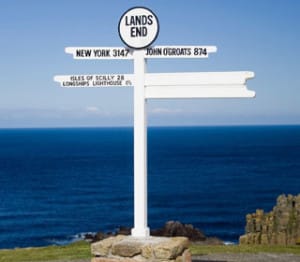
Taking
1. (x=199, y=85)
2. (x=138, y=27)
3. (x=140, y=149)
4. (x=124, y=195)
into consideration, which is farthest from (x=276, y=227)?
Result: (x=124, y=195)

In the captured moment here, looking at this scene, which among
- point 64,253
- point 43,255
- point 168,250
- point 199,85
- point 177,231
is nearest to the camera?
point 168,250

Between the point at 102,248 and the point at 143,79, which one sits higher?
the point at 143,79

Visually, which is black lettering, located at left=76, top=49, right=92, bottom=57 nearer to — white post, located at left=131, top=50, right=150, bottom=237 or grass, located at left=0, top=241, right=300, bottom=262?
white post, located at left=131, top=50, right=150, bottom=237

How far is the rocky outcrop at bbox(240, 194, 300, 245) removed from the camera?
26641 mm

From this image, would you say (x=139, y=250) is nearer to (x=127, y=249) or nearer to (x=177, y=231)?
(x=127, y=249)

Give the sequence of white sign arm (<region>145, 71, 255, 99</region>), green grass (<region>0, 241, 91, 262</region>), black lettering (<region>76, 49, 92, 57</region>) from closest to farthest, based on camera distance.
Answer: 1. white sign arm (<region>145, 71, 255, 99</region>)
2. black lettering (<region>76, 49, 92, 57</region>)
3. green grass (<region>0, 241, 91, 262</region>)

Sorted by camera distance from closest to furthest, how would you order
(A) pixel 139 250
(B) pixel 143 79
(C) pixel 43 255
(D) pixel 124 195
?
(A) pixel 139 250, (B) pixel 143 79, (C) pixel 43 255, (D) pixel 124 195

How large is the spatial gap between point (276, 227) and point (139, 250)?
1973 centimetres

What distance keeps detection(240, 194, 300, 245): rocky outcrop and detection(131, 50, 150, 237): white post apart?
18.0m

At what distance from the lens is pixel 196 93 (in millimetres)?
8984

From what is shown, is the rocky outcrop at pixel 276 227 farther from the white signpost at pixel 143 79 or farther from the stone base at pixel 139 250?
the stone base at pixel 139 250

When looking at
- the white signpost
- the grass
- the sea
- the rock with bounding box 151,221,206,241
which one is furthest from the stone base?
the sea

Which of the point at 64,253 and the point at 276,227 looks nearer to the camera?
the point at 64,253

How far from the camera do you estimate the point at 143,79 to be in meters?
9.27
